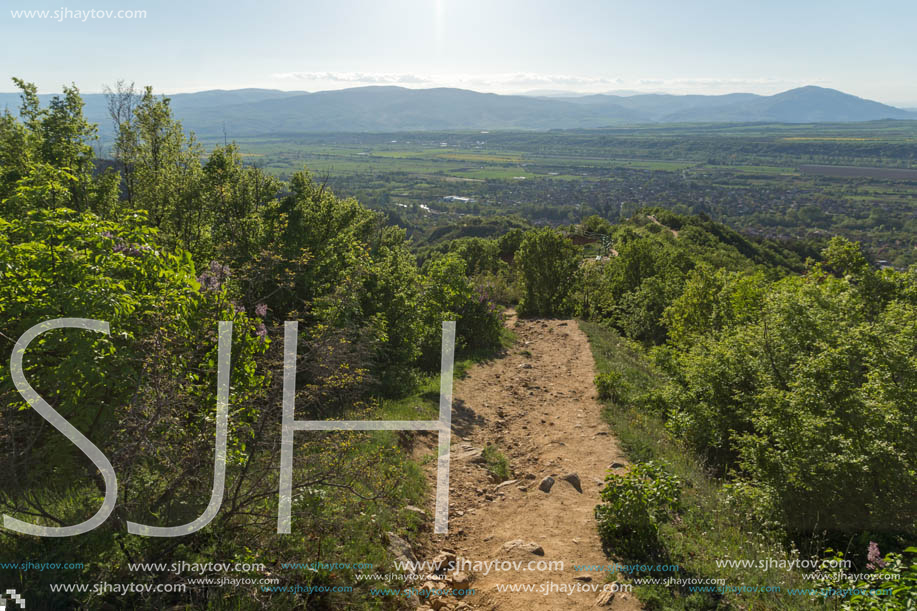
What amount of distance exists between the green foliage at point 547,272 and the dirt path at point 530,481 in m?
11.5

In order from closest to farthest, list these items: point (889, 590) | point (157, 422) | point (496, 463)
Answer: point (889, 590), point (157, 422), point (496, 463)

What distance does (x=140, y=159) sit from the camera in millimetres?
18062

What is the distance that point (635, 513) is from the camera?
7.86 meters

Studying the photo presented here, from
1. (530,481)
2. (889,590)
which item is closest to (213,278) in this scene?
(530,481)

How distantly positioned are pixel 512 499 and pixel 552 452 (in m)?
2.42

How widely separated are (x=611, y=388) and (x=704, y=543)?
7.91 metres

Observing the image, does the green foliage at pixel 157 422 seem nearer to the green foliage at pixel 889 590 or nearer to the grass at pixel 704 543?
the grass at pixel 704 543

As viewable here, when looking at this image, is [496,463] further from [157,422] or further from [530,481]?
[157,422]

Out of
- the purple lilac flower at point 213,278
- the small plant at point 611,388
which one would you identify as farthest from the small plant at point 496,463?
the purple lilac flower at point 213,278

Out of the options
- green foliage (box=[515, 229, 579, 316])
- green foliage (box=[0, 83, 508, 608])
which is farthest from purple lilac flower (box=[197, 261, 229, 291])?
green foliage (box=[515, 229, 579, 316])

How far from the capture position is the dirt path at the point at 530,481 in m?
7.20

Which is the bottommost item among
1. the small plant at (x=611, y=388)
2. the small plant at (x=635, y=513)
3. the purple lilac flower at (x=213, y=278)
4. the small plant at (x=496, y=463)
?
the small plant at (x=496, y=463)

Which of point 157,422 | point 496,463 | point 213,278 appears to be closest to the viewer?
point 157,422

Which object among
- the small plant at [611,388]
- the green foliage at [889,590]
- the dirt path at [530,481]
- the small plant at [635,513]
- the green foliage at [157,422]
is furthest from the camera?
the small plant at [611,388]
